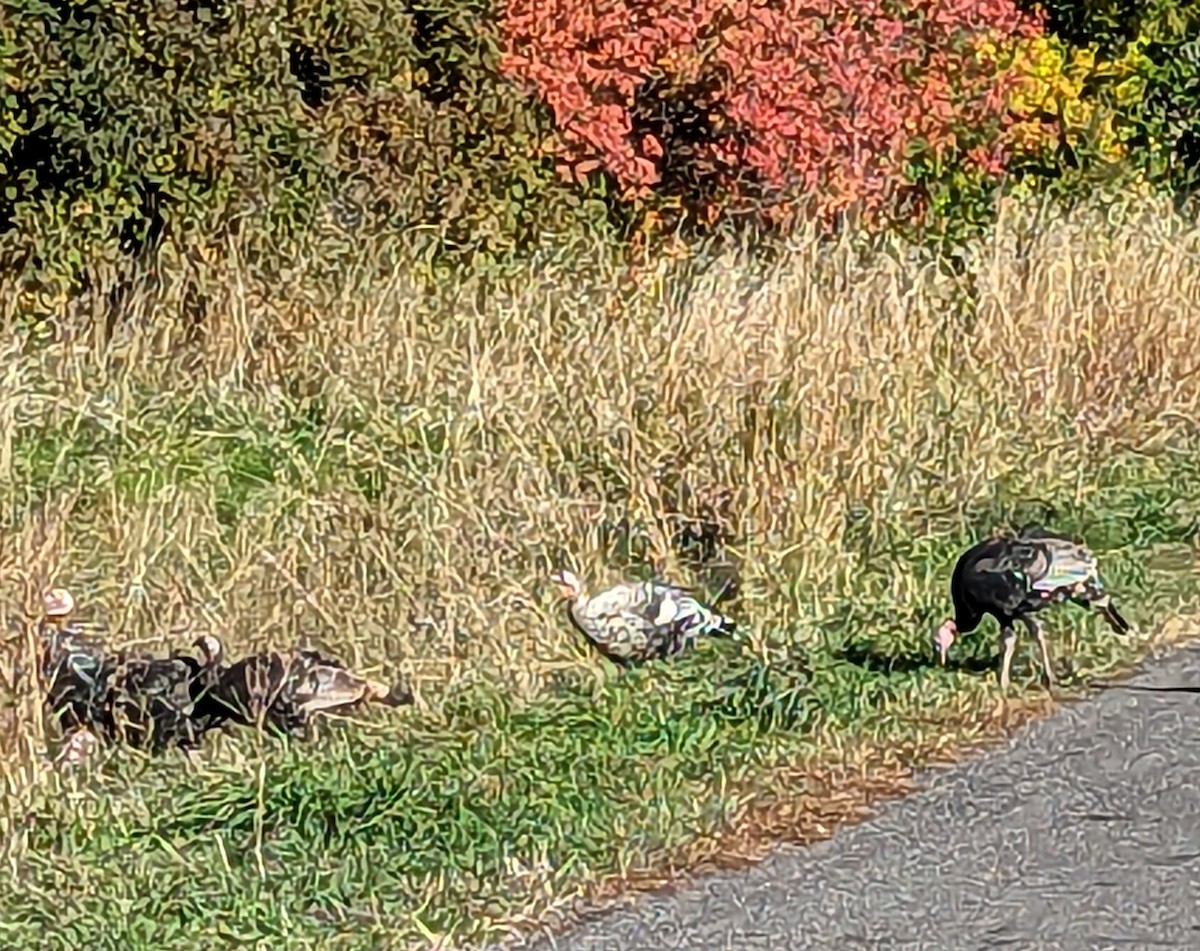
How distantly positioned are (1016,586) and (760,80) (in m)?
5.92

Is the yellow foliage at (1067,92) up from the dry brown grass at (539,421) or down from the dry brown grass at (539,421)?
up

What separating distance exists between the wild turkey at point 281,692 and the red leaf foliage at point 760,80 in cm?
599

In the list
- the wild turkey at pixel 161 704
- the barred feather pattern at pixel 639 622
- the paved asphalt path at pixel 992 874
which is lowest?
the wild turkey at pixel 161 704

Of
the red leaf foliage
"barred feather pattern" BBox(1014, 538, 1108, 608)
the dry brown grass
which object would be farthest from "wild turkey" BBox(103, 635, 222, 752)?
the red leaf foliage

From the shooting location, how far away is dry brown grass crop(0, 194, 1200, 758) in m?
7.32

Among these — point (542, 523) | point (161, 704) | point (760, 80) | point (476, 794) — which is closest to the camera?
point (476, 794)

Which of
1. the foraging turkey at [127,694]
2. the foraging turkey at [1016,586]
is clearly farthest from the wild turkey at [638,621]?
the foraging turkey at [127,694]

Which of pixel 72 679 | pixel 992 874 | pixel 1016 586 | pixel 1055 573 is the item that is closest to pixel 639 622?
pixel 1016 586

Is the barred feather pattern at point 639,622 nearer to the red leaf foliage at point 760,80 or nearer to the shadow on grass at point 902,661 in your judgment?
the shadow on grass at point 902,661

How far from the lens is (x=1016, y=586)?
6.89 m

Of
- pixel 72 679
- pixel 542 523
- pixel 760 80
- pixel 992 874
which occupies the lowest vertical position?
pixel 72 679

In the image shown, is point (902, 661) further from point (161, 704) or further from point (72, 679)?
point (72, 679)

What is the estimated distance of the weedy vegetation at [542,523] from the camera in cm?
566

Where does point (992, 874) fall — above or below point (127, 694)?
above
